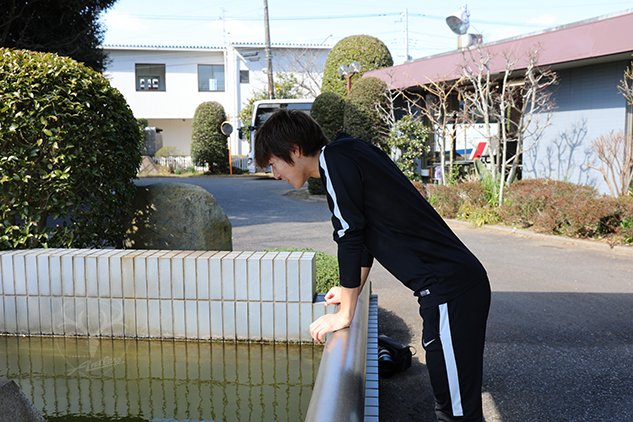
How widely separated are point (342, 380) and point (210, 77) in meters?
37.2

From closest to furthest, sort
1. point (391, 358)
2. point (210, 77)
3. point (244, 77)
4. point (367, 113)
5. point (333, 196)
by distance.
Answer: point (333, 196) → point (391, 358) → point (367, 113) → point (244, 77) → point (210, 77)

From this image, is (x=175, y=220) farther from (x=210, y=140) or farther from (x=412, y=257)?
(x=210, y=140)

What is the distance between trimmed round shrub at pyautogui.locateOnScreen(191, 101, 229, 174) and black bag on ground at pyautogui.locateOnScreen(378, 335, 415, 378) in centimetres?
2473

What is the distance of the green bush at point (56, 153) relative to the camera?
478cm

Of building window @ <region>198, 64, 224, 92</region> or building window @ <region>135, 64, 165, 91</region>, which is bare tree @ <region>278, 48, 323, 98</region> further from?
building window @ <region>135, 64, 165, 91</region>

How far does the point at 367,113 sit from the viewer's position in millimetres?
16562

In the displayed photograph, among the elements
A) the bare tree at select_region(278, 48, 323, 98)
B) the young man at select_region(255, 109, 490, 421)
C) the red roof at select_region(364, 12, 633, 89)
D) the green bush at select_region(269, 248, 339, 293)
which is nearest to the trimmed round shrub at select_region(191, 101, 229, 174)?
the bare tree at select_region(278, 48, 323, 98)

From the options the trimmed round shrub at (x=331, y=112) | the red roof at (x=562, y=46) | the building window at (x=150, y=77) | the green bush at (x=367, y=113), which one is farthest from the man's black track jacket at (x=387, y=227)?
the building window at (x=150, y=77)

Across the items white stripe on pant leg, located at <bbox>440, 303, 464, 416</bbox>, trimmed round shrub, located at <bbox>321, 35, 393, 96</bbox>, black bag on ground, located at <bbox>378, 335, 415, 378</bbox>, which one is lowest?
black bag on ground, located at <bbox>378, 335, 415, 378</bbox>

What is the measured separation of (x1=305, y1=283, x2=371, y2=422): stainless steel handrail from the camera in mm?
1546

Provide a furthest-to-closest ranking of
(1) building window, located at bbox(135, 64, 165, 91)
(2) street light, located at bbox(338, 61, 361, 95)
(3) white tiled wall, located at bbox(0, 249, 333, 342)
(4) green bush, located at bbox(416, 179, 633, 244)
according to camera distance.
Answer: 1. (1) building window, located at bbox(135, 64, 165, 91)
2. (2) street light, located at bbox(338, 61, 361, 95)
3. (4) green bush, located at bbox(416, 179, 633, 244)
4. (3) white tiled wall, located at bbox(0, 249, 333, 342)

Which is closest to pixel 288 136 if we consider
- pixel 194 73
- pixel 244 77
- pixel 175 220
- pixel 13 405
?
pixel 13 405

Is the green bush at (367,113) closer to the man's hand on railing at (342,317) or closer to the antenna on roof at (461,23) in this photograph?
the antenna on roof at (461,23)

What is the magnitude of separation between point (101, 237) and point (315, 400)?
417cm
